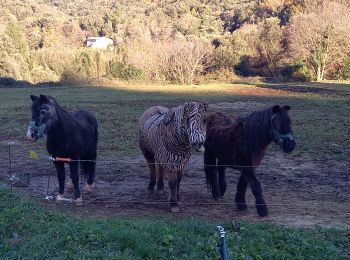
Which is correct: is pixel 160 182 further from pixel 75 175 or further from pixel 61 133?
pixel 61 133

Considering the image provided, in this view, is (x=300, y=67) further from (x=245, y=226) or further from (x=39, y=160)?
(x=245, y=226)

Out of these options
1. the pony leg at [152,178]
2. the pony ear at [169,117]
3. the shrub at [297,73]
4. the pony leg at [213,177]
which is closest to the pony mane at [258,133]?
the pony leg at [213,177]

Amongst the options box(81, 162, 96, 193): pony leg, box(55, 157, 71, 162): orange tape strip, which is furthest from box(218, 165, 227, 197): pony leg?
box(55, 157, 71, 162): orange tape strip

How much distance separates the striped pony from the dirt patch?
58cm

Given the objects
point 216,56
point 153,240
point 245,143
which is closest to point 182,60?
point 216,56

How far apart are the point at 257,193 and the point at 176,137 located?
1444mm

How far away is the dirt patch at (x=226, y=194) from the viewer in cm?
692

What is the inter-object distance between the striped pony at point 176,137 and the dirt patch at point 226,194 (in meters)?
0.58

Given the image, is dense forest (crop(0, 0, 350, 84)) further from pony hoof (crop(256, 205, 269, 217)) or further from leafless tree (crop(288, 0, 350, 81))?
pony hoof (crop(256, 205, 269, 217))

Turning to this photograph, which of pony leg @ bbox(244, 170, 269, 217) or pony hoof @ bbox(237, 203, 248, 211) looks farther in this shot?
pony hoof @ bbox(237, 203, 248, 211)

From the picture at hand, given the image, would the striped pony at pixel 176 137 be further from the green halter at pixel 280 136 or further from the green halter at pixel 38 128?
the green halter at pixel 38 128

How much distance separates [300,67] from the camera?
47812mm

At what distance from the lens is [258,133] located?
690 cm

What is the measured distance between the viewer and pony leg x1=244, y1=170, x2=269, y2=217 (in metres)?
6.75
